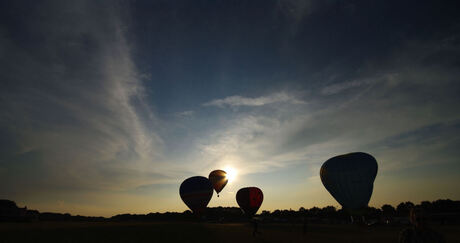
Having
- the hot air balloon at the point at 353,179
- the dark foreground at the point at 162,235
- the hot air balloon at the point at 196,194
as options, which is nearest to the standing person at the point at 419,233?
the dark foreground at the point at 162,235

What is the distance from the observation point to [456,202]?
12194cm

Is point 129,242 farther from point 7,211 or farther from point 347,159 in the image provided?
point 7,211

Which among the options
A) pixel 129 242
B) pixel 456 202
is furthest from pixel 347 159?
pixel 456 202

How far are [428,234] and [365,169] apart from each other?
1297 inches

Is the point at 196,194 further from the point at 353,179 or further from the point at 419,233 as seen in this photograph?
the point at 419,233

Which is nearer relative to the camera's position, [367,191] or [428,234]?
[428,234]

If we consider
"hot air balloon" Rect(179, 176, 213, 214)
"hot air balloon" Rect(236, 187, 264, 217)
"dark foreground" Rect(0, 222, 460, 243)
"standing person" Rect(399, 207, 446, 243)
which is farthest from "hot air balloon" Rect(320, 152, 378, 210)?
"standing person" Rect(399, 207, 446, 243)

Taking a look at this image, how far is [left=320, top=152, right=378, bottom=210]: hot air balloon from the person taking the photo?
3547cm

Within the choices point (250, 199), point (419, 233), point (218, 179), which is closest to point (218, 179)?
point (218, 179)

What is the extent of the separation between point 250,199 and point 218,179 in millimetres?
13410

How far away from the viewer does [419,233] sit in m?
5.83

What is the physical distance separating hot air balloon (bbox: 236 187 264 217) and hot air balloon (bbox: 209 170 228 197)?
931 cm

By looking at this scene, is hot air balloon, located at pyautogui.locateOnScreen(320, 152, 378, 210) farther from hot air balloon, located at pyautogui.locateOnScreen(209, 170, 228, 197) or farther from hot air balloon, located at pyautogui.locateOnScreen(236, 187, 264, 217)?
hot air balloon, located at pyautogui.locateOnScreen(209, 170, 228, 197)

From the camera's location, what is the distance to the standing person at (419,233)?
5707 mm
